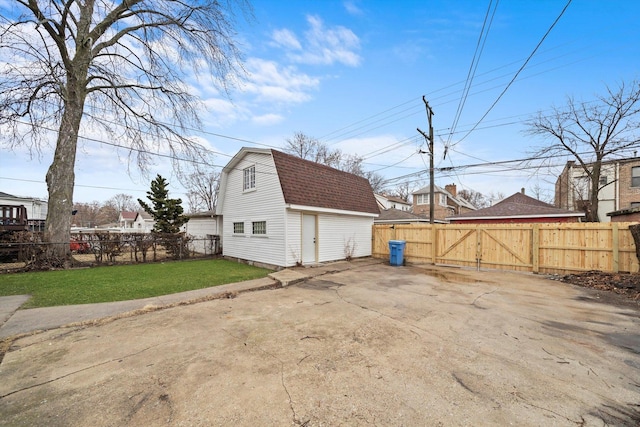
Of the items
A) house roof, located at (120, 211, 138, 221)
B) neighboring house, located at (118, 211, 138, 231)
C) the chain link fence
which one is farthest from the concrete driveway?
house roof, located at (120, 211, 138, 221)

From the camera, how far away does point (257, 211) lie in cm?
1215

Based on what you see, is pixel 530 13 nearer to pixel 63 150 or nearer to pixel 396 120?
pixel 396 120

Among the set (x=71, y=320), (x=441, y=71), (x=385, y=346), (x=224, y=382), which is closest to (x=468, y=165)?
(x=441, y=71)

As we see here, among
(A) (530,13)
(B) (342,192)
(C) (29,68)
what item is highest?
(A) (530,13)

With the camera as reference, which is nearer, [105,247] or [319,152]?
[105,247]

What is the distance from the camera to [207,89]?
1182cm

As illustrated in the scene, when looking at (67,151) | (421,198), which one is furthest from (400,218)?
(67,151)

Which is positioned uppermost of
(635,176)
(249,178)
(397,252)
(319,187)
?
(635,176)

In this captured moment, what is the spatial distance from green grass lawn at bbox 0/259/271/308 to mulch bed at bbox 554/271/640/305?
34.4ft

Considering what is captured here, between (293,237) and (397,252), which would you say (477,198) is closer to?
(397,252)

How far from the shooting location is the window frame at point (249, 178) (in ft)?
41.0

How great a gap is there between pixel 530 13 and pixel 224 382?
443 inches

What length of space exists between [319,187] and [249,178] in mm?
3549

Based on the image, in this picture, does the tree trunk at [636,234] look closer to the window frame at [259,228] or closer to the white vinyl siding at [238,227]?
the window frame at [259,228]
